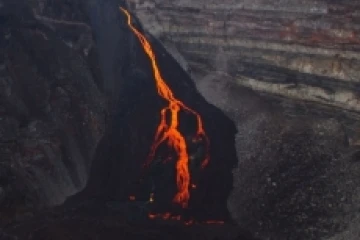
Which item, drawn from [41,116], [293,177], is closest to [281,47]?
[293,177]

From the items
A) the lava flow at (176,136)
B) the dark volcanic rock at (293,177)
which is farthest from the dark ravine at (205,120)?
the lava flow at (176,136)

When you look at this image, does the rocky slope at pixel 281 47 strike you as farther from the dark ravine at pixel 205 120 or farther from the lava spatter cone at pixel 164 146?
the lava spatter cone at pixel 164 146

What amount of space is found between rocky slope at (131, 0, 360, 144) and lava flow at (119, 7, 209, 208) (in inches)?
80.5

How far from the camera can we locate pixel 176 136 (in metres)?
21.1

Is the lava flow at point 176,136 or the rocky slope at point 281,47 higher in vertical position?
the rocky slope at point 281,47

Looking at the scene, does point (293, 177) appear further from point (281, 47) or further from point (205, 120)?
point (281, 47)

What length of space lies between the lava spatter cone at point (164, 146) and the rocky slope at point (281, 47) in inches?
72.0

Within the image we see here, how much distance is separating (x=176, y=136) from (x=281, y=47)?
19.3ft

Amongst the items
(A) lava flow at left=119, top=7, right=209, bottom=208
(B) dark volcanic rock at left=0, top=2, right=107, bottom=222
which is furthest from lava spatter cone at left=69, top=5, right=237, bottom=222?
(B) dark volcanic rock at left=0, top=2, right=107, bottom=222

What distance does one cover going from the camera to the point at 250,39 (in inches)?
861

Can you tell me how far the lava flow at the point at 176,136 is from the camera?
1898cm

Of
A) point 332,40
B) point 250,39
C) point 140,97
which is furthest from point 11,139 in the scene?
point 332,40

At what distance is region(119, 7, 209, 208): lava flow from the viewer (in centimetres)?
1898

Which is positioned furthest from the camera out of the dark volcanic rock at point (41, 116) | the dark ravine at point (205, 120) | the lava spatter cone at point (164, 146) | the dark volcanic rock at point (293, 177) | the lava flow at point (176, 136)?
the lava flow at point (176, 136)
